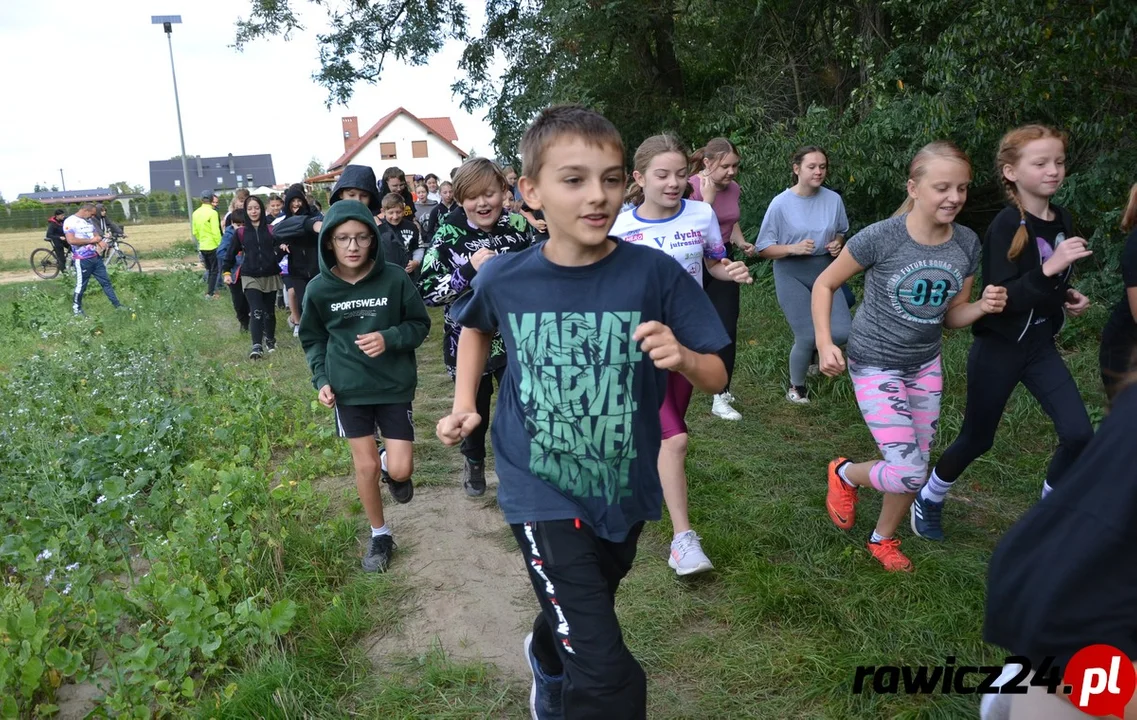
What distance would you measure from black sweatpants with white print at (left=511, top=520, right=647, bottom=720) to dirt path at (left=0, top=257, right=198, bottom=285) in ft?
73.7

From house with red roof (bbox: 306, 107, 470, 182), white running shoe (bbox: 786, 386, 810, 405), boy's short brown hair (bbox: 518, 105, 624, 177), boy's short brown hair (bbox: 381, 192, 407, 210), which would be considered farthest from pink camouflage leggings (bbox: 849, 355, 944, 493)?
house with red roof (bbox: 306, 107, 470, 182)

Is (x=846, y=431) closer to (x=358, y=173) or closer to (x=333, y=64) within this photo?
(x=358, y=173)

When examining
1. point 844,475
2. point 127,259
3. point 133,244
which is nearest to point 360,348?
point 844,475

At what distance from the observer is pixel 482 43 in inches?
623

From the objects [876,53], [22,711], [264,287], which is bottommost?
[22,711]

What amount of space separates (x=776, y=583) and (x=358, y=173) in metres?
3.75

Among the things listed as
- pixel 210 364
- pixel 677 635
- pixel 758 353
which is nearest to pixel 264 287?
pixel 210 364

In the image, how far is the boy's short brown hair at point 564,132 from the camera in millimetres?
2414

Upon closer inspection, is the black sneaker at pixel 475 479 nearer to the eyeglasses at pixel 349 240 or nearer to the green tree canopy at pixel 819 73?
the eyeglasses at pixel 349 240

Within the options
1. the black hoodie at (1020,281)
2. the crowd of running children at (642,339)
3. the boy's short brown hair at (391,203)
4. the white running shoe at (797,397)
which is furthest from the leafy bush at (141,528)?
the white running shoe at (797,397)

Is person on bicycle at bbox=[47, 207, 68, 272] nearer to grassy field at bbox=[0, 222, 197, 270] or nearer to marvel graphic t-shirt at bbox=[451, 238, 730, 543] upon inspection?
grassy field at bbox=[0, 222, 197, 270]

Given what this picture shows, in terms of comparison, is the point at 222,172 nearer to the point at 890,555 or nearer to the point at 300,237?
the point at 300,237

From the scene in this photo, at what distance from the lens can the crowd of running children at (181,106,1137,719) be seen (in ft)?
7.83

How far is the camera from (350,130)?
258 ft
